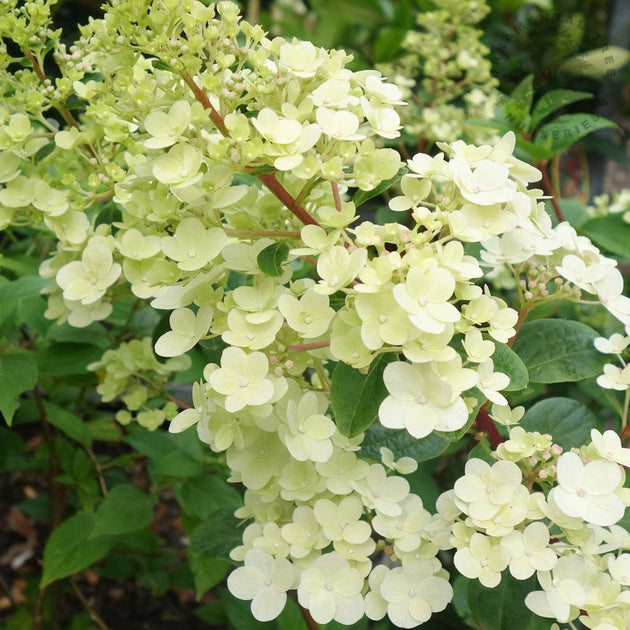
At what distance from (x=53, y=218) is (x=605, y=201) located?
110 cm

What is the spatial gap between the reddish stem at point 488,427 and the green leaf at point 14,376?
54 centimetres

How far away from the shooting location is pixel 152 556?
1.42 meters

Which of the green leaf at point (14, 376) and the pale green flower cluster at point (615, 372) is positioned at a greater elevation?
the pale green flower cluster at point (615, 372)

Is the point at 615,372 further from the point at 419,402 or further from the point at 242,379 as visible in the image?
the point at 242,379

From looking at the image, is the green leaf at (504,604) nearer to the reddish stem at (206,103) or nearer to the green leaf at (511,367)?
the green leaf at (511,367)

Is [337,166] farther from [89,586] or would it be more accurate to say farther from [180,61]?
[89,586]

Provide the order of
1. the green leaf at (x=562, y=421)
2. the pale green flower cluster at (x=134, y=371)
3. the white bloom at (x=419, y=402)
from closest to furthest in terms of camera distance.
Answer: the white bloom at (x=419, y=402), the green leaf at (x=562, y=421), the pale green flower cluster at (x=134, y=371)

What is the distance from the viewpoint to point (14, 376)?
97cm

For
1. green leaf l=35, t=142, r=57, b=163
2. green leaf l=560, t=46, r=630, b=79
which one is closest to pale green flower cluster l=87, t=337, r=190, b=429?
green leaf l=35, t=142, r=57, b=163

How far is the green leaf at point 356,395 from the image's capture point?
648 millimetres

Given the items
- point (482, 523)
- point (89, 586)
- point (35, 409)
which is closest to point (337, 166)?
point (482, 523)

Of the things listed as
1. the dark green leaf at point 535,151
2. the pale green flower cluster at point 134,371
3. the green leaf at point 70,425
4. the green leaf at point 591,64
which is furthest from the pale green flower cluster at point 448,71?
the green leaf at point 70,425

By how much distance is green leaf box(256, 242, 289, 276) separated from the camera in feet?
2.16

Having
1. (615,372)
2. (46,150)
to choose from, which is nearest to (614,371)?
(615,372)
